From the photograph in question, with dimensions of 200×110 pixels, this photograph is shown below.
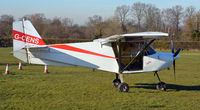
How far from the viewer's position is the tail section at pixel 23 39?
11.6 m

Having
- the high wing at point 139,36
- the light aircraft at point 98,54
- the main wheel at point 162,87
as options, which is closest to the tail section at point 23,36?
the light aircraft at point 98,54

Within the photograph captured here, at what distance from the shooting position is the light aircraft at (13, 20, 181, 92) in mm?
11383

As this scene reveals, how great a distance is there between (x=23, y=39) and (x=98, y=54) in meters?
3.60

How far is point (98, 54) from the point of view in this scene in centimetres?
1169

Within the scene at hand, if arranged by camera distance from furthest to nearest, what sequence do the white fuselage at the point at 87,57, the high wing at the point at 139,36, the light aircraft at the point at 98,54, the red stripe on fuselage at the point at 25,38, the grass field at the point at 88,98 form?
the red stripe on fuselage at the point at 25,38
the white fuselage at the point at 87,57
the light aircraft at the point at 98,54
the high wing at the point at 139,36
the grass field at the point at 88,98

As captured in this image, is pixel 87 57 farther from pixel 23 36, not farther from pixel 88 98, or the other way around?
pixel 23 36

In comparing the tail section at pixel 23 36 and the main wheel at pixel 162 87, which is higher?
the tail section at pixel 23 36

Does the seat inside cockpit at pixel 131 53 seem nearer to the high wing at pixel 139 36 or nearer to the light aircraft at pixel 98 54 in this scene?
the light aircraft at pixel 98 54

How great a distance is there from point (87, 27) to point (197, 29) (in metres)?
41.4

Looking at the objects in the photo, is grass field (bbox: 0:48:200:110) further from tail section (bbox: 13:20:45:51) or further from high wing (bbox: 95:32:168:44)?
high wing (bbox: 95:32:168:44)

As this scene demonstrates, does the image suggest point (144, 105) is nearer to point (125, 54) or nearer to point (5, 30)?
point (125, 54)

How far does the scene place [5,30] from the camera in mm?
82250

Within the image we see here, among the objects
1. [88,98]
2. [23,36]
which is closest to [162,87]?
[88,98]

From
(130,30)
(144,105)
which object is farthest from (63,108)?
(130,30)
